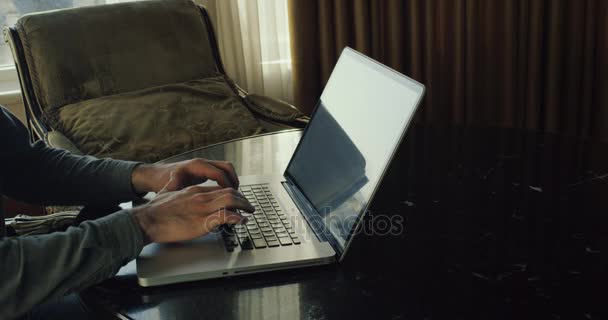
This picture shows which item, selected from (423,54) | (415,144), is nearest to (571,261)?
(415,144)

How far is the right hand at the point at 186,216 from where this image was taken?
92 centimetres

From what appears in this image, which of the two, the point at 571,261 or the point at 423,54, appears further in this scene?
the point at 423,54

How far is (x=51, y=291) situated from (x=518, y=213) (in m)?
0.68

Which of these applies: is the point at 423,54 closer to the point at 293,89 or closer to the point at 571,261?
the point at 293,89

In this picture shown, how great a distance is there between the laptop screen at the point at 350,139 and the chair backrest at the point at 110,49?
1127 mm

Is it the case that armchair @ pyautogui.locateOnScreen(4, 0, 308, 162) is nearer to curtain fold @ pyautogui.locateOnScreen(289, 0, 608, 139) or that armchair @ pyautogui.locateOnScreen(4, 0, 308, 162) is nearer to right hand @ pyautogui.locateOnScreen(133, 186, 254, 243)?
curtain fold @ pyautogui.locateOnScreen(289, 0, 608, 139)

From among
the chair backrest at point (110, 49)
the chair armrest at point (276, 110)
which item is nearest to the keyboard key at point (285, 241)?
the chair armrest at point (276, 110)

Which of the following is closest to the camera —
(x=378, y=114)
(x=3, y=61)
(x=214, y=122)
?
(x=378, y=114)

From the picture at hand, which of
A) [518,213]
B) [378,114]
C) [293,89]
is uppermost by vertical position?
[378,114]

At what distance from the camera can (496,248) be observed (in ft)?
3.10

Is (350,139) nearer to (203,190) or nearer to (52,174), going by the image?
(203,190)

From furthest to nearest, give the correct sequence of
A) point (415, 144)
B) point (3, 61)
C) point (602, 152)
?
point (3, 61)
point (415, 144)
point (602, 152)

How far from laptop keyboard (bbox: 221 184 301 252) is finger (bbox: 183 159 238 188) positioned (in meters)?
0.07

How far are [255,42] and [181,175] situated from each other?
1.78 m
